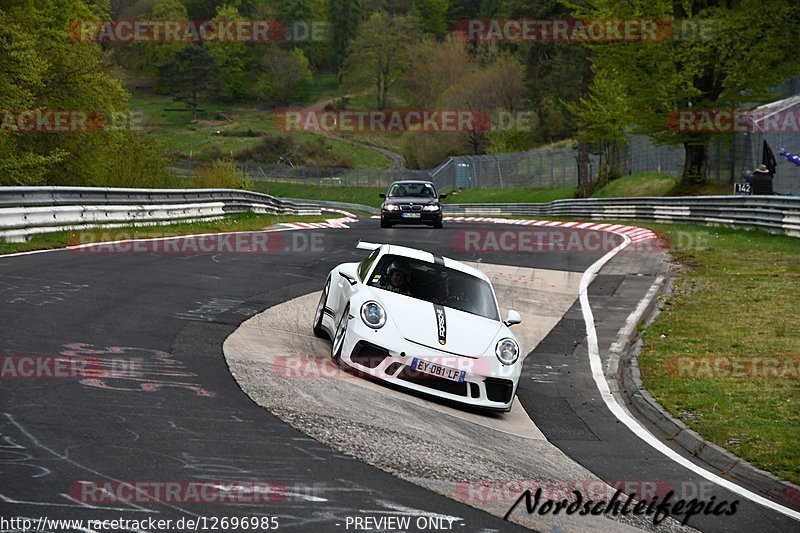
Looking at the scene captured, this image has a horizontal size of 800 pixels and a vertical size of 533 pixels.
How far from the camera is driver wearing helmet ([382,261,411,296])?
1040cm

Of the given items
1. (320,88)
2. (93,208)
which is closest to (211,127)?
(320,88)

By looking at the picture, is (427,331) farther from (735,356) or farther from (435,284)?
(735,356)

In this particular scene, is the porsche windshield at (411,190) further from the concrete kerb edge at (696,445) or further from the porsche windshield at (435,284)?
the porsche windshield at (435,284)

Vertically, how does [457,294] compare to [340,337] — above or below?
above

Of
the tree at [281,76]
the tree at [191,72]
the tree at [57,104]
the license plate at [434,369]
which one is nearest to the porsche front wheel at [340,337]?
the license plate at [434,369]

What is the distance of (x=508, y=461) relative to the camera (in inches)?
292

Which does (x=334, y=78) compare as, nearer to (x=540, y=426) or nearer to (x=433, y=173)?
(x=433, y=173)

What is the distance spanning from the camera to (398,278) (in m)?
10.6

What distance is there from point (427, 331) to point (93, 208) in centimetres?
1439

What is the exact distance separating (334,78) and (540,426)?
190 m

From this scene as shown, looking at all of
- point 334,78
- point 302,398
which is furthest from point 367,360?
point 334,78

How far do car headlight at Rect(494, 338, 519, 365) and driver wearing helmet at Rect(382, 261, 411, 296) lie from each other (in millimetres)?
1300

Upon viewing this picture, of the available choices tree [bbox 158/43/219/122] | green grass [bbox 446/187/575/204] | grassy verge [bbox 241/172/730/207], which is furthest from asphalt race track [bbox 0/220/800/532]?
tree [bbox 158/43/219/122]

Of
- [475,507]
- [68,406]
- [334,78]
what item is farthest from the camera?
[334,78]
